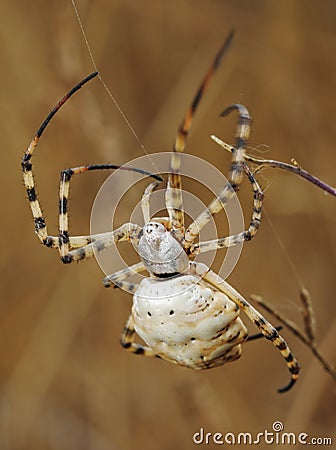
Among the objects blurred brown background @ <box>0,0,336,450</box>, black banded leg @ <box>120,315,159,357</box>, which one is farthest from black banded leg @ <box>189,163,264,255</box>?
blurred brown background @ <box>0,0,336,450</box>

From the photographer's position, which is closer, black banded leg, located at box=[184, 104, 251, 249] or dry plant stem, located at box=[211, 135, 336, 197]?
dry plant stem, located at box=[211, 135, 336, 197]

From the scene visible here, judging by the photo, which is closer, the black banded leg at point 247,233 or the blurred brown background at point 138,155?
the black banded leg at point 247,233

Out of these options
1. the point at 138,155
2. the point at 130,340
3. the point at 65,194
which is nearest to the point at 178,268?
the point at 65,194

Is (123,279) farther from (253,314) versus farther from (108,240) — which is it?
(253,314)

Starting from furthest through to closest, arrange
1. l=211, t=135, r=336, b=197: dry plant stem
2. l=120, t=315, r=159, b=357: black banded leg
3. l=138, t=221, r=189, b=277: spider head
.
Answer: l=120, t=315, r=159, b=357: black banded leg
l=138, t=221, r=189, b=277: spider head
l=211, t=135, r=336, b=197: dry plant stem

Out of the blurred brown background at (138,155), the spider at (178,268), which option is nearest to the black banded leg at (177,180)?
the spider at (178,268)

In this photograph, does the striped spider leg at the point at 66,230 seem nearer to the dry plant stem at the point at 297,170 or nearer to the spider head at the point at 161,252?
the spider head at the point at 161,252

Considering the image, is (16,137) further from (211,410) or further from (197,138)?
(211,410)

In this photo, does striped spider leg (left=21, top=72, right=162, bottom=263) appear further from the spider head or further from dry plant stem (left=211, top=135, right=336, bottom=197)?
dry plant stem (left=211, top=135, right=336, bottom=197)

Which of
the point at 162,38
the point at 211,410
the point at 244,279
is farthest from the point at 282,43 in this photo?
the point at 211,410
